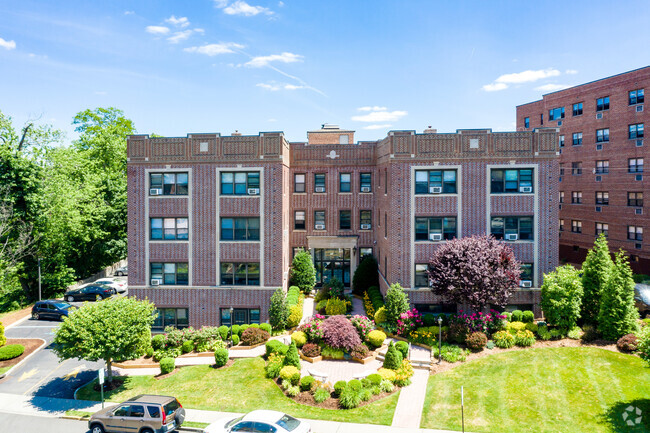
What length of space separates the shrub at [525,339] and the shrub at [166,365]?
61.0 ft

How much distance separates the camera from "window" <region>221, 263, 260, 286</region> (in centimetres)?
2866

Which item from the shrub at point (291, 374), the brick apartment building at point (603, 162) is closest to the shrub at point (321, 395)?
the shrub at point (291, 374)

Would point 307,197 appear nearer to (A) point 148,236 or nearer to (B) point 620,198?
(A) point 148,236

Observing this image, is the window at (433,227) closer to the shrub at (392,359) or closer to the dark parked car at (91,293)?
the shrub at (392,359)

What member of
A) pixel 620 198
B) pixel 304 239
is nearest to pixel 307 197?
pixel 304 239

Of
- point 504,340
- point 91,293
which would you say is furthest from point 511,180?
point 91,293

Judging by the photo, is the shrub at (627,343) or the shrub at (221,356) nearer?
the shrub at (627,343)

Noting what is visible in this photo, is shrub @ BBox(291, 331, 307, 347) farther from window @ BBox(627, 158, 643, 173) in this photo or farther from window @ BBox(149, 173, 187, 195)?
window @ BBox(627, 158, 643, 173)

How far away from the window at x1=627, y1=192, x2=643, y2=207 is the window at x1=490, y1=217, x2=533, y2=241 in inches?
786

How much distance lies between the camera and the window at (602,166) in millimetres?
42594

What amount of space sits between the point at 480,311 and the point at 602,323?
19.8 ft

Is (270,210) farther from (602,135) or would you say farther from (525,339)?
(602,135)

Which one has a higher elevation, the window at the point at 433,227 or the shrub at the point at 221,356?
the window at the point at 433,227

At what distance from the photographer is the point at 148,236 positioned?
28.8 meters
